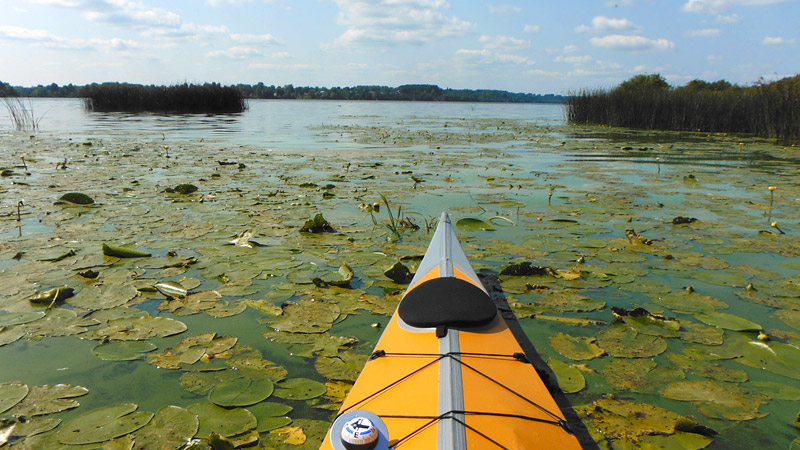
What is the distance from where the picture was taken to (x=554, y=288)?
3002 millimetres

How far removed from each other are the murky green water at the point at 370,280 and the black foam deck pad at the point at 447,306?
386 mm

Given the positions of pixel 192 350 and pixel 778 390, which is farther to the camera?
pixel 192 350

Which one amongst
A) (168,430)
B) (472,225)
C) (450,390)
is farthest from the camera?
(472,225)

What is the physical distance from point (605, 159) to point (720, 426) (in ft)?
26.1

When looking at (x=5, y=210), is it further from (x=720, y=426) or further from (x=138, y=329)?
(x=720, y=426)

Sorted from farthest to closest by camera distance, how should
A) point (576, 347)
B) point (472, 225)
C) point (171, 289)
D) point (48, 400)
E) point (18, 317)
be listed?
point (472, 225) → point (171, 289) → point (18, 317) → point (576, 347) → point (48, 400)

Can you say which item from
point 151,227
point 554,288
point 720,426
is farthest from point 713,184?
point 151,227

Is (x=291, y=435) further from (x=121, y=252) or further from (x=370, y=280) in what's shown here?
(x=121, y=252)

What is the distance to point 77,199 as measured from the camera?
15.6ft

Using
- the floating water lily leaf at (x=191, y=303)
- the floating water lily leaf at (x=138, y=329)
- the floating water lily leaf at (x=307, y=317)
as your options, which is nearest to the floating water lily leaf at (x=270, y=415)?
the floating water lily leaf at (x=307, y=317)

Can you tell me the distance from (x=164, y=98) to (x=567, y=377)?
25920mm

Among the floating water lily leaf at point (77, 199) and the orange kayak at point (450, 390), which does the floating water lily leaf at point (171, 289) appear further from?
the floating water lily leaf at point (77, 199)

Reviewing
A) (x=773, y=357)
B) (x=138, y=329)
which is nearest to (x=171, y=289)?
(x=138, y=329)

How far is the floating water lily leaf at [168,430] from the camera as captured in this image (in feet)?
5.29
